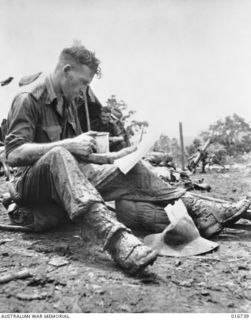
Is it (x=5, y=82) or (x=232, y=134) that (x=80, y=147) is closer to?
(x=5, y=82)

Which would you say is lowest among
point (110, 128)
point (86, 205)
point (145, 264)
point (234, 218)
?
point (234, 218)

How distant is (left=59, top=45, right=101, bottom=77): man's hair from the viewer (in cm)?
238

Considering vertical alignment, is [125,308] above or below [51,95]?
below

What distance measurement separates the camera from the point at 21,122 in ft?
7.48

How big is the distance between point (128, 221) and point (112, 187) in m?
0.31

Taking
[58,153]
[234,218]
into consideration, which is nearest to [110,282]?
[58,153]

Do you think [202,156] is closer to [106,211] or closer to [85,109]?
[85,109]

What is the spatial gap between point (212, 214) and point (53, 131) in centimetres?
129

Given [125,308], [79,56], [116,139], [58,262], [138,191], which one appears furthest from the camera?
[116,139]

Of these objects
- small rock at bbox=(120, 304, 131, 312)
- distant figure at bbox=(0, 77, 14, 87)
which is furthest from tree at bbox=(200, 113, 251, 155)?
small rock at bbox=(120, 304, 131, 312)

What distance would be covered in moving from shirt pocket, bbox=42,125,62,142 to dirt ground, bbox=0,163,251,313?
0.73m

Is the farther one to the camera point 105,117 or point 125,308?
point 105,117

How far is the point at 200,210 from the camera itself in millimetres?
2508

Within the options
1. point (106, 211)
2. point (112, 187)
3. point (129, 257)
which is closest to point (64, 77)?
point (112, 187)
